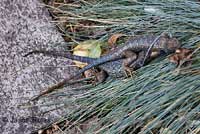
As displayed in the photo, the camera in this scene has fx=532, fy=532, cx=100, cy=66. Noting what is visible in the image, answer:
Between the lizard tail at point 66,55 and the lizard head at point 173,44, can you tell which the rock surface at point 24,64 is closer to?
the lizard tail at point 66,55

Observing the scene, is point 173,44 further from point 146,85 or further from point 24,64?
point 24,64

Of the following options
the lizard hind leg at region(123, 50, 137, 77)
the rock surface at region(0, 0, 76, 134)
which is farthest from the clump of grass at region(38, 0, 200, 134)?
the rock surface at region(0, 0, 76, 134)

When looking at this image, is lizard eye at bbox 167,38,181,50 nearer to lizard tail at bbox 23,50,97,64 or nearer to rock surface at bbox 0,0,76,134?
lizard tail at bbox 23,50,97,64

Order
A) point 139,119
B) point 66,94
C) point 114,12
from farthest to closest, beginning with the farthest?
point 114,12, point 66,94, point 139,119

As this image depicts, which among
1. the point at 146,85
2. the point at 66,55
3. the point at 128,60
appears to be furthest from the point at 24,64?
the point at 146,85

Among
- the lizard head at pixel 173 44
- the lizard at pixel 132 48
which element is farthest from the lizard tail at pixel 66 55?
the lizard head at pixel 173 44

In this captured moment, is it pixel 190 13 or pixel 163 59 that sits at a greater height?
pixel 190 13

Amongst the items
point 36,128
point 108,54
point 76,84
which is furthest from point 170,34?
point 36,128

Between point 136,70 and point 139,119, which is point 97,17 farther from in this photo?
point 139,119
